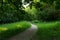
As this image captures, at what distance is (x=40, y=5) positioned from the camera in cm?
1222

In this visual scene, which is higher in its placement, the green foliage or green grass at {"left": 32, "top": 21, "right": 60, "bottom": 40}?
green grass at {"left": 32, "top": 21, "right": 60, "bottom": 40}

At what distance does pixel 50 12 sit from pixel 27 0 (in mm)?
30114

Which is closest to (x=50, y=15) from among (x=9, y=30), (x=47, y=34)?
(x=9, y=30)

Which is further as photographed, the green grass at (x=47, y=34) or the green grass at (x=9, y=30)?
the green grass at (x=9, y=30)

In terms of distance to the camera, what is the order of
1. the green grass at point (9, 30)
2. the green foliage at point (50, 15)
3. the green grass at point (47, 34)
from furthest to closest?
the green foliage at point (50, 15), the green grass at point (9, 30), the green grass at point (47, 34)

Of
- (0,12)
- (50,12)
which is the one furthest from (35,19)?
(0,12)

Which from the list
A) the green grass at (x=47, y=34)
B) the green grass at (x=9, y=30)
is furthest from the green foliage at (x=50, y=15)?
the green grass at (x=47, y=34)

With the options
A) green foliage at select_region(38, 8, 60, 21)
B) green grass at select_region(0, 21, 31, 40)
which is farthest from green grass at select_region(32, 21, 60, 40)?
green foliage at select_region(38, 8, 60, 21)

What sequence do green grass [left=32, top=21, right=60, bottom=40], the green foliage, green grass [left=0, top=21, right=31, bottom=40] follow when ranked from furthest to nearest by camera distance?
the green foliage
green grass [left=0, top=21, right=31, bottom=40]
green grass [left=32, top=21, right=60, bottom=40]

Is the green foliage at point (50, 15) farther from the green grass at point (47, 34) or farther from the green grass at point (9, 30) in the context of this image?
the green grass at point (47, 34)

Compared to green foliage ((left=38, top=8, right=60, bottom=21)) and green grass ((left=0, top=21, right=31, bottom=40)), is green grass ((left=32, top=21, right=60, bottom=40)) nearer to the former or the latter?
green grass ((left=0, top=21, right=31, bottom=40))

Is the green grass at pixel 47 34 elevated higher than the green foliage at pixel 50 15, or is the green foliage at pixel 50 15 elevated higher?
the green grass at pixel 47 34

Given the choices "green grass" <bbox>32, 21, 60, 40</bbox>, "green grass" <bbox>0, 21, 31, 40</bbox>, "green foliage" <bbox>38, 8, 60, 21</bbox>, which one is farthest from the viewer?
"green foliage" <bbox>38, 8, 60, 21</bbox>

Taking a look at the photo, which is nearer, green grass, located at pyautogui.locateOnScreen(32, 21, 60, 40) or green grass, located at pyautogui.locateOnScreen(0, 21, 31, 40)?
green grass, located at pyautogui.locateOnScreen(32, 21, 60, 40)
